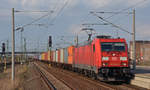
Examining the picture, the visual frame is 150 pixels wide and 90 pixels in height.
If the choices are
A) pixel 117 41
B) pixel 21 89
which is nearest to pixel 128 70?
pixel 117 41

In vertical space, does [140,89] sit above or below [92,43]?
below

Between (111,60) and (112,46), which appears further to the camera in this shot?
(112,46)

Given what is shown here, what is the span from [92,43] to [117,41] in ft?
7.96

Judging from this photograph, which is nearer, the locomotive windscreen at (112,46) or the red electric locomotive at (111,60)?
the red electric locomotive at (111,60)

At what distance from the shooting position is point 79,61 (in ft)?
98.6

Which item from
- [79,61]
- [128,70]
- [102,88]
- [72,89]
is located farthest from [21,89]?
[79,61]

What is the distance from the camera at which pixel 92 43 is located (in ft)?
73.8

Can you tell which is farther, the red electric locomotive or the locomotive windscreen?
the locomotive windscreen

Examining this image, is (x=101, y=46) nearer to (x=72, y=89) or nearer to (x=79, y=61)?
(x=72, y=89)

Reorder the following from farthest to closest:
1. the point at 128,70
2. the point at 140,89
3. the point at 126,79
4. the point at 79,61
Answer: the point at 79,61, the point at 126,79, the point at 128,70, the point at 140,89

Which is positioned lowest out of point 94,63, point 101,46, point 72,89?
point 72,89

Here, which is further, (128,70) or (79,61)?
(79,61)

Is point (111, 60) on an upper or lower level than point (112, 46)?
lower

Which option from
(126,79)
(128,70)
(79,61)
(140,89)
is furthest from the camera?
(79,61)
